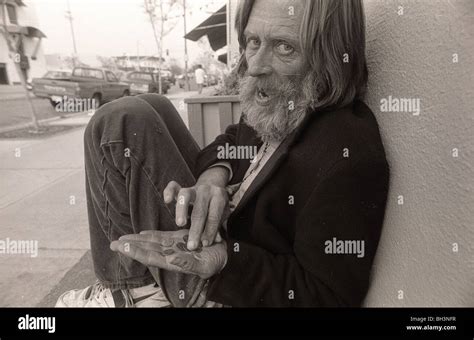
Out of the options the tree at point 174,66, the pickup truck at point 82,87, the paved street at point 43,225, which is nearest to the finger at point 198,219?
the paved street at point 43,225

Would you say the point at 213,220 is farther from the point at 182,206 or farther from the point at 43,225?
the point at 43,225

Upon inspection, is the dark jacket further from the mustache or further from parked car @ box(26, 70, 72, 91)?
parked car @ box(26, 70, 72, 91)

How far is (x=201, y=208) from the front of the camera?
1.15 metres

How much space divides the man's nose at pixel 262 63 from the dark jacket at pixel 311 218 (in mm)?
197

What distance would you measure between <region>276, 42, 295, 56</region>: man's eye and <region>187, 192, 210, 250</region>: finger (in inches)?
19.1

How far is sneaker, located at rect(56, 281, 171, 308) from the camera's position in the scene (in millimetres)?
1224

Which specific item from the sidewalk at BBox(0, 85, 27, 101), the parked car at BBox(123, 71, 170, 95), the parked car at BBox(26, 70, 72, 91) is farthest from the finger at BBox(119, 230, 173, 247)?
the sidewalk at BBox(0, 85, 27, 101)

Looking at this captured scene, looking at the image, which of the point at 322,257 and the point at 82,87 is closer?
the point at 322,257

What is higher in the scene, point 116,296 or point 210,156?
point 210,156

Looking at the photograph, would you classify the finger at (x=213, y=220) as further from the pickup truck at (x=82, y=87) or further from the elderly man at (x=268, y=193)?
the pickup truck at (x=82, y=87)

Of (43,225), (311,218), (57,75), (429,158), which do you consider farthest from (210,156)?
(57,75)

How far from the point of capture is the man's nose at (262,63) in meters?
1.17

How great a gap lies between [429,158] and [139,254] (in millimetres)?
740

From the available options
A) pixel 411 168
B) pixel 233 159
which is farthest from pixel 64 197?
pixel 411 168
